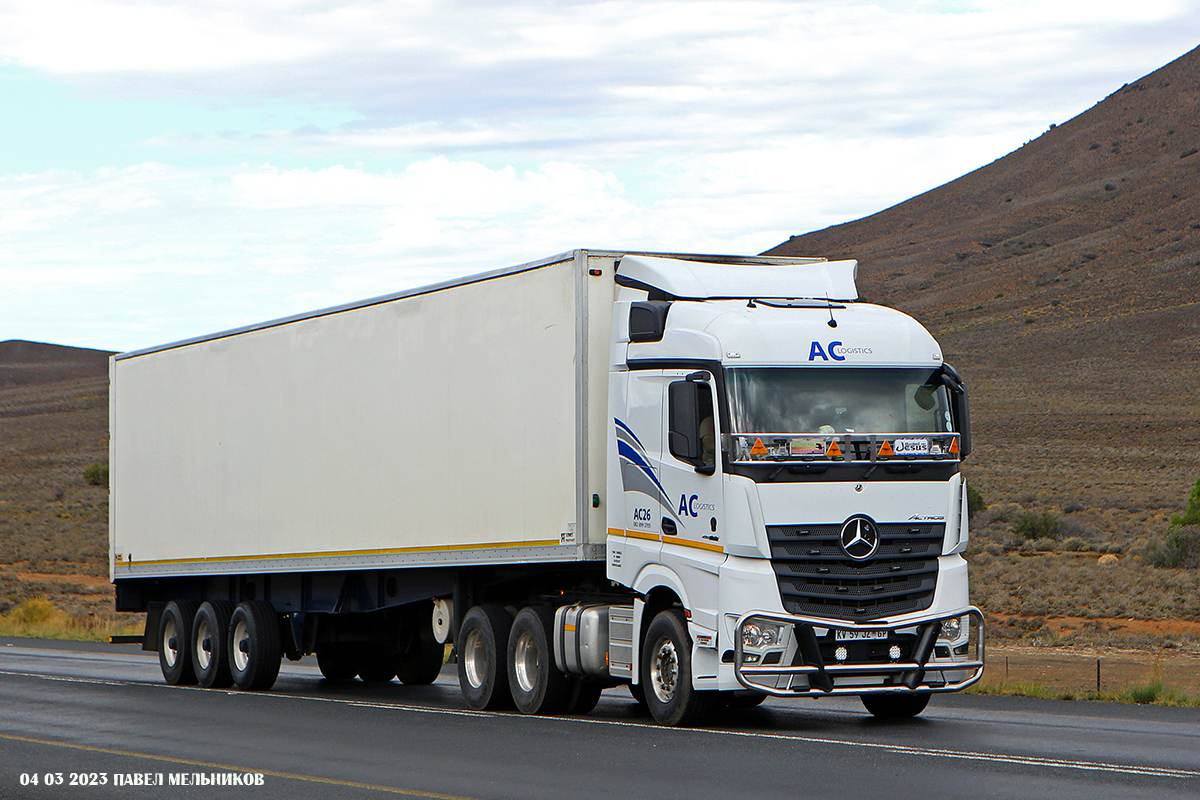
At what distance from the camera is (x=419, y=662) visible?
2117 centimetres

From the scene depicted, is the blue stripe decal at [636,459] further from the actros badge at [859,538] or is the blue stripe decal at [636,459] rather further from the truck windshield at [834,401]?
the actros badge at [859,538]

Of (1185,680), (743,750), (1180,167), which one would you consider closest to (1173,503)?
(1185,680)

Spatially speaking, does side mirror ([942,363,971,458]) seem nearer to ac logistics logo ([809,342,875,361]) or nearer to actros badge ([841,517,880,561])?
ac logistics logo ([809,342,875,361])

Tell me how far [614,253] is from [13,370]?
489ft

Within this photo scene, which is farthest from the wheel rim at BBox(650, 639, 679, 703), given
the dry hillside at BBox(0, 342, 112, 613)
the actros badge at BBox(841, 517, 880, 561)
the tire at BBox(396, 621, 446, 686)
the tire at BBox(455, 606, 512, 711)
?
the dry hillside at BBox(0, 342, 112, 613)

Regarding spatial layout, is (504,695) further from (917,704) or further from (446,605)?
(917,704)

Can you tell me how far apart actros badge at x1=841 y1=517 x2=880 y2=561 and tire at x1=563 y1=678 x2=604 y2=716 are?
10.8 ft

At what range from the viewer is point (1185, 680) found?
21.1m

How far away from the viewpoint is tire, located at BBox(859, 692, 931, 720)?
15047 mm

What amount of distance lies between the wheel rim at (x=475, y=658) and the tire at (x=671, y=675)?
102 inches

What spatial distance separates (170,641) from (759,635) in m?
11.6

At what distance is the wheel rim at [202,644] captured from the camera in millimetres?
21375

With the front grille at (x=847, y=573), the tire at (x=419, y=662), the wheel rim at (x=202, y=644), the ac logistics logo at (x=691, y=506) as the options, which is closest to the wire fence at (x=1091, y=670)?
the front grille at (x=847, y=573)

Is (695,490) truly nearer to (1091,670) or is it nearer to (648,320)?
(648,320)
